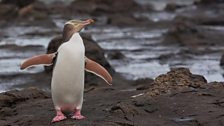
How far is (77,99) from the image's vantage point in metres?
7.76

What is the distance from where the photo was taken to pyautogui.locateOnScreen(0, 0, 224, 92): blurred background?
1784 cm

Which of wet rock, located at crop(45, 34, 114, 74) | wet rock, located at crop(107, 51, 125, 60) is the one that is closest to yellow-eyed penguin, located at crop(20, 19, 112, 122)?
wet rock, located at crop(45, 34, 114, 74)

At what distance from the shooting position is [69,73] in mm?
7609

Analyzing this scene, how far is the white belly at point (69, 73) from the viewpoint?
296 inches

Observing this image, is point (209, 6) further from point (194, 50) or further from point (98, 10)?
point (194, 50)

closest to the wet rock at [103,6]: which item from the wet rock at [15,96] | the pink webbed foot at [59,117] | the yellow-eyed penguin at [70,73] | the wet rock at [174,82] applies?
the wet rock at [15,96]

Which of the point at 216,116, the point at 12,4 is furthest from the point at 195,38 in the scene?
the point at 12,4

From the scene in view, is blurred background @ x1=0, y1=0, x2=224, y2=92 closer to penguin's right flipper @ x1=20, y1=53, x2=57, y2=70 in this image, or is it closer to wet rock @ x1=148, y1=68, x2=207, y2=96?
wet rock @ x1=148, y1=68, x2=207, y2=96

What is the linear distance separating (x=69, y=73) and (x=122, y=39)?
1919cm

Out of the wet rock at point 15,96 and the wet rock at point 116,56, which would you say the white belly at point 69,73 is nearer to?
the wet rock at point 15,96

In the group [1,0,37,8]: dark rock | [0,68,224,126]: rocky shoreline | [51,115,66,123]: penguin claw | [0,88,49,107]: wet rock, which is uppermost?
[51,115,66,123]: penguin claw

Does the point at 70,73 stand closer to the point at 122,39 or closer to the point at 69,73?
the point at 69,73

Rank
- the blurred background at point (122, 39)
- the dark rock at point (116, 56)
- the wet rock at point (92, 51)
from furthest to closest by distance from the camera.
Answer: the dark rock at point (116, 56) < the blurred background at point (122, 39) < the wet rock at point (92, 51)

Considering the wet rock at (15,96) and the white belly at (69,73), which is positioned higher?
the white belly at (69,73)
